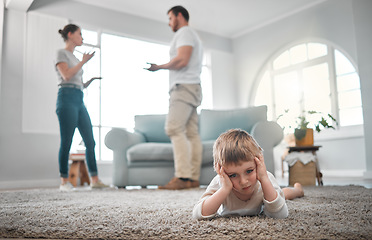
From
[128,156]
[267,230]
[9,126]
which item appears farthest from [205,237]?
[9,126]

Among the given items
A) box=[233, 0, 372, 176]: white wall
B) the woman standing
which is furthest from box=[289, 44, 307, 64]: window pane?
the woman standing

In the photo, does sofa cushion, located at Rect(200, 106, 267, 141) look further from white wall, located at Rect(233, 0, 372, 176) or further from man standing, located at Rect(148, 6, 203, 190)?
white wall, located at Rect(233, 0, 372, 176)

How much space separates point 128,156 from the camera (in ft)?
10.7

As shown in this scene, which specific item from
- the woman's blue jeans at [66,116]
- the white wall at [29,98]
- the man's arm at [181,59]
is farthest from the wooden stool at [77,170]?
the man's arm at [181,59]

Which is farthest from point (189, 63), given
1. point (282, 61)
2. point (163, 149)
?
point (282, 61)

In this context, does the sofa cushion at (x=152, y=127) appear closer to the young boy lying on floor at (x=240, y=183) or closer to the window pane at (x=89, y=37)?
the window pane at (x=89, y=37)

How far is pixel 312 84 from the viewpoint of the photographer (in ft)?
18.8

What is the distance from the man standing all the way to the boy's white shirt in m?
1.47

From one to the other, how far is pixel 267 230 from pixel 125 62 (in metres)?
4.91

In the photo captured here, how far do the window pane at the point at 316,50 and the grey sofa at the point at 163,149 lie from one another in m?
2.66

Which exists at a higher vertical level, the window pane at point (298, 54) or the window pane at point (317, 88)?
the window pane at point (298, 54)

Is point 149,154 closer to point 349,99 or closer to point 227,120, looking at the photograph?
point 227,120

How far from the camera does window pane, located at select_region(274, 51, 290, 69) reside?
20.1ft

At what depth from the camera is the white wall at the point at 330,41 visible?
4.39m
